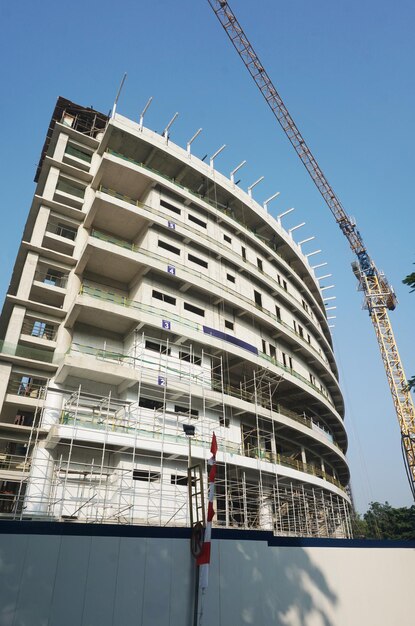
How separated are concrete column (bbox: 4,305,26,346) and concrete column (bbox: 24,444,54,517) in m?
6.89

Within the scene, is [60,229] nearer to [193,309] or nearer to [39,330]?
[39,330]

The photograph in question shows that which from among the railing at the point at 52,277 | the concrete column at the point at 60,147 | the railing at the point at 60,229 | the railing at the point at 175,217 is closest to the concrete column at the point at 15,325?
the railing at the point at 52,277

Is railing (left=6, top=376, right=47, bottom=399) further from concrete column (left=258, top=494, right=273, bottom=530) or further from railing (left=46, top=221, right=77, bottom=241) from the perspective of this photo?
concrete column (left=258, top=494, right=273, bottom=530)

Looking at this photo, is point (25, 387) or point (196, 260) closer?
point (25, 387)

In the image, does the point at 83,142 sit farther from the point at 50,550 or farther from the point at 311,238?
the point at 50,550

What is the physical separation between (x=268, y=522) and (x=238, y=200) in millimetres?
25237

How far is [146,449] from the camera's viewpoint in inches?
902

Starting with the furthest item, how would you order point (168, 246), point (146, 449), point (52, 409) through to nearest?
point (168, 246)
point (52, 409)
point (146, 449)

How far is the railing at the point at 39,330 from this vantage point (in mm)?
28406

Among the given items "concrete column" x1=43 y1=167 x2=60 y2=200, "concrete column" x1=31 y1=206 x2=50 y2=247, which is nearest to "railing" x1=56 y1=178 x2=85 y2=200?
"concrete column" x1=43 y1=167 x2=60 y2=200

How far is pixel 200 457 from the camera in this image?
954 inches

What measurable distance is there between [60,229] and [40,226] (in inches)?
160

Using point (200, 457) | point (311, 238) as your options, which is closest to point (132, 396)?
point (200, 457)

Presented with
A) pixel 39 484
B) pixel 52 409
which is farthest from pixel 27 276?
pixel 39 484
